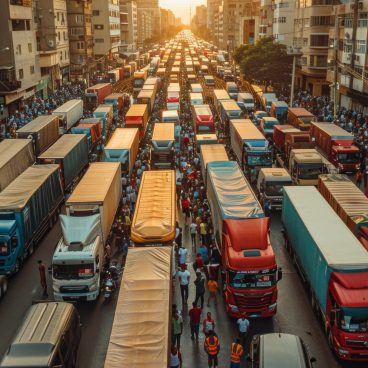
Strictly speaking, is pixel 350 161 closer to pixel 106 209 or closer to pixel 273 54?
pixel 106 209

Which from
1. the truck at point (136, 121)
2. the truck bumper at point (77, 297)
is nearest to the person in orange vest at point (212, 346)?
the truck bumper at point (77, 297)

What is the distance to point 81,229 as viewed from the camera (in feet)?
66.1

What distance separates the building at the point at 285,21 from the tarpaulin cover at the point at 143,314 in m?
74.4

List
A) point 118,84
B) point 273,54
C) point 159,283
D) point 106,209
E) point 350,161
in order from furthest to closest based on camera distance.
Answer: point 118,84 < point 273,54 < point 350,161 < point 106,209 < point 159,283

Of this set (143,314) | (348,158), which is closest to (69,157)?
(348,158)

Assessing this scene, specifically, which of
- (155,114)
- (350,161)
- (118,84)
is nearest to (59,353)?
(350,161)

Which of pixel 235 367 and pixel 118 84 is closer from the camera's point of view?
pixel 235 367

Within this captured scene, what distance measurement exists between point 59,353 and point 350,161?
25.8 m

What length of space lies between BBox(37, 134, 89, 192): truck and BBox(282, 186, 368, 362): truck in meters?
14.1

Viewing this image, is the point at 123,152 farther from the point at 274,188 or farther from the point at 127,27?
the point at 127,27

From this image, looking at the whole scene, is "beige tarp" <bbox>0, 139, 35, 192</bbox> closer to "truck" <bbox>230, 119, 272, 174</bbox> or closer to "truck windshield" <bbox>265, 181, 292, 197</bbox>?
"truck" <bbox>230, 119, 272, 174</bbox>

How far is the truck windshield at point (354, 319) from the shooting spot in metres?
14.6

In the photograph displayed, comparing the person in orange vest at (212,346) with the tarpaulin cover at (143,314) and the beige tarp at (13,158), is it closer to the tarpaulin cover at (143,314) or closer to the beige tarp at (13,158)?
the tarpaulin cover at (143,314)

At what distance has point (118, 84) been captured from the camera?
293ft
